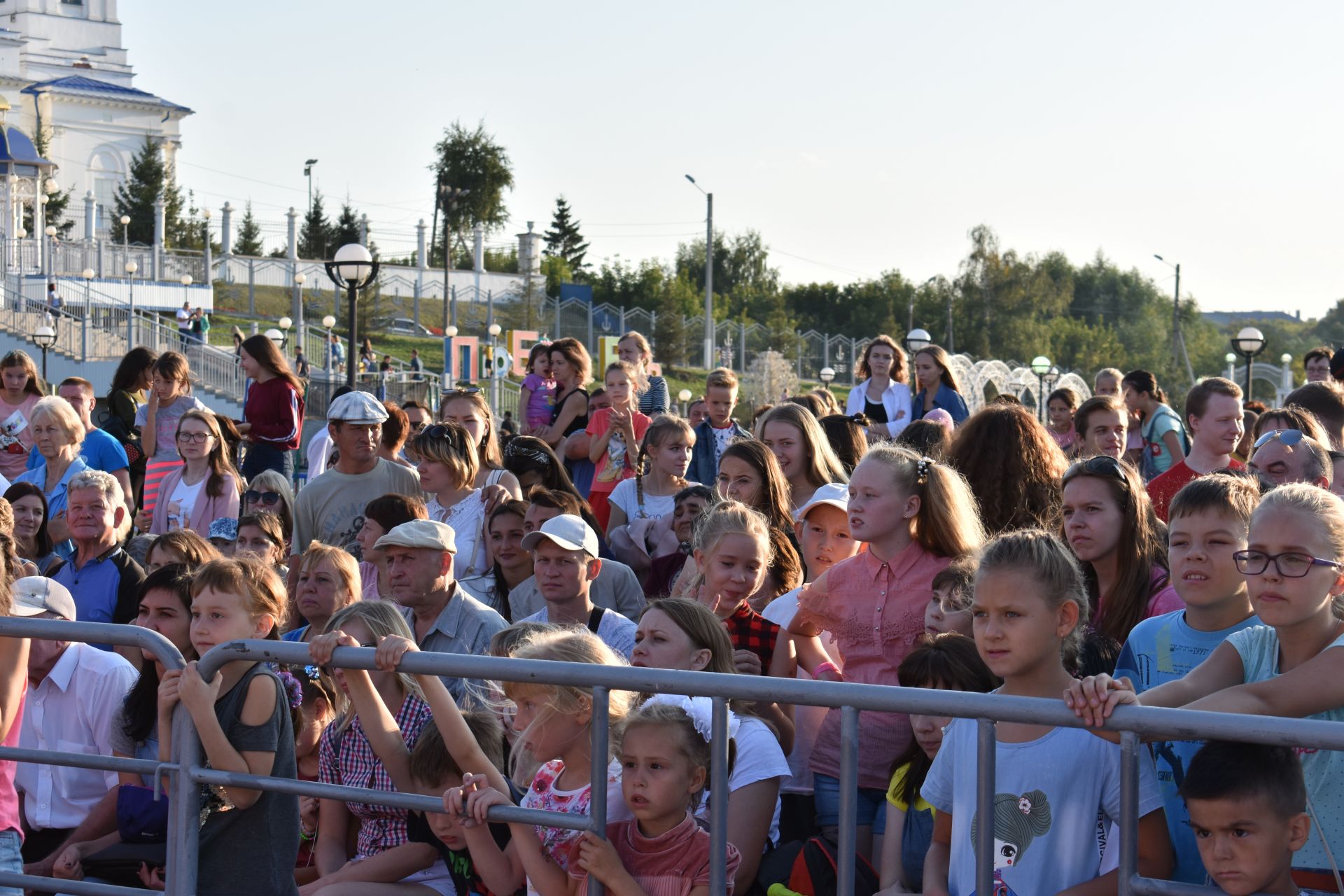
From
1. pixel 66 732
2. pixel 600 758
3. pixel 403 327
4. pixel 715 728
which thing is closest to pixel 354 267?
pixel 66 732

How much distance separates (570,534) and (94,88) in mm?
83050

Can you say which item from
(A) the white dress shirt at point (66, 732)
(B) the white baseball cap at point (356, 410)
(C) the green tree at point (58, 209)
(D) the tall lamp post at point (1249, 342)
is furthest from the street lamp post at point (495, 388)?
(C) the green tree at point (58, 209)

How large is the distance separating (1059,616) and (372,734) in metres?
2.01

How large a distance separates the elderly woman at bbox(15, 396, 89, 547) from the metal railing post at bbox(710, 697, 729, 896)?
20.4 ft

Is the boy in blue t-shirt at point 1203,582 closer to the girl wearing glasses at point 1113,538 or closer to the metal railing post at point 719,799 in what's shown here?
the girl wearing glasses at point 1113,538

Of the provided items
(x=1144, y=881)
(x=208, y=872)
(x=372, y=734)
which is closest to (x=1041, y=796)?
(x=1144, y=881)

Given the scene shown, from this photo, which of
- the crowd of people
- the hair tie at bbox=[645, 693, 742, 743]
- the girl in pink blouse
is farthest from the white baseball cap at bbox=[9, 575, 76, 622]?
the girl in pink blouse

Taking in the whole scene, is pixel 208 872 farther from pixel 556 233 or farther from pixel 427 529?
pixel 556 233

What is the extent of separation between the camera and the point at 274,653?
377 centimetres

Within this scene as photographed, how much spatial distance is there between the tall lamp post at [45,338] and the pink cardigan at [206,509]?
1087 inches

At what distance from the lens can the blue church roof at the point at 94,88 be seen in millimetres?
77500

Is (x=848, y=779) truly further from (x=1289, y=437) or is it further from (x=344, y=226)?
(x=344, y=226)

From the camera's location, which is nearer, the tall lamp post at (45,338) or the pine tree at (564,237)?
the tall lamp post at (45,338)

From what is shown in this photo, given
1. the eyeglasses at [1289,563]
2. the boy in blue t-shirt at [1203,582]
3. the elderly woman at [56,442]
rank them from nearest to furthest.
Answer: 1. the eyeglasses at [1289,563]
2. the boy in blue t-shirt at [1203,582]
3. the elderly woman at [56,442]
